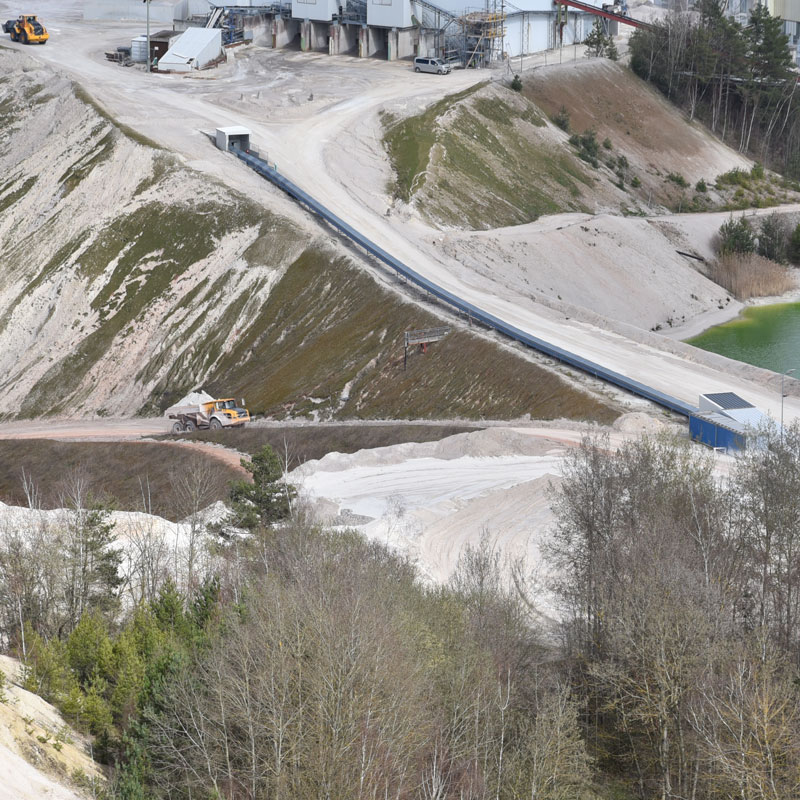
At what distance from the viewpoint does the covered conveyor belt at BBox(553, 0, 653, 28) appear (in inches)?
5033

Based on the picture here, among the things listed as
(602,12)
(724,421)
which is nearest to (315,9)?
(602,12)

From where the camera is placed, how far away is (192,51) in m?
119

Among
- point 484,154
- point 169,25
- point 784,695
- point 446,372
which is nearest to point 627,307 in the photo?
point 484,154

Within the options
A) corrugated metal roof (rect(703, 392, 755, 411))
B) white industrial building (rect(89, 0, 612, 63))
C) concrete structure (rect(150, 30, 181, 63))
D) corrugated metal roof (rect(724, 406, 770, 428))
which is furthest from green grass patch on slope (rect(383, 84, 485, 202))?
corrugated metal roof (rect(724, 406, 770, 428))

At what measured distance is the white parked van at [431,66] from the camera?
376 feet

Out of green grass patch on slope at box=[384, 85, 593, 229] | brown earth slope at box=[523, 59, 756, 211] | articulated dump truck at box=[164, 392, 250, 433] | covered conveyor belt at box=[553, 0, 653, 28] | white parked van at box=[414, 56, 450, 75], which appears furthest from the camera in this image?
covered conveyor belt at box=[553, 0, 653, 28]

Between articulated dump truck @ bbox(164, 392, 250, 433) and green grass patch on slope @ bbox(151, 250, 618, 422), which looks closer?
green grass patch on slope @ bbox(151, 250, 618, 422)

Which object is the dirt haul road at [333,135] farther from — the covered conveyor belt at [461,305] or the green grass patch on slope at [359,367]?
the green grass patch on slope at [359,367]

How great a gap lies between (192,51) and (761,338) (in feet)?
210

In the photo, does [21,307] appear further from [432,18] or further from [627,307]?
[432,18]

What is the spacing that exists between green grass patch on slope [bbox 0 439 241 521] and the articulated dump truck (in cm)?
389

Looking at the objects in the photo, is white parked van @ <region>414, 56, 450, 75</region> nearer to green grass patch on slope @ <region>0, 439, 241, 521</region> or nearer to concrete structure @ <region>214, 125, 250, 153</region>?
concrete structure @ <region>214, 125, 250, 153</region>

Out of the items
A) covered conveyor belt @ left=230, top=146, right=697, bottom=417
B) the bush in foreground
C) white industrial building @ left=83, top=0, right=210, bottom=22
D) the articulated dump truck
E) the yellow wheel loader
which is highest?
white industrial building @ left=83, top=0, right=210, bottom=22

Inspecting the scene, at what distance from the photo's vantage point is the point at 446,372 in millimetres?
64438
